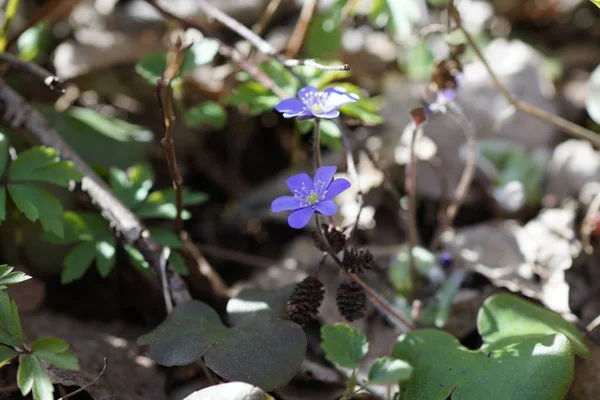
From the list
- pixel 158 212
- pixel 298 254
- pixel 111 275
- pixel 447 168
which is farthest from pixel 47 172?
pixel 447 168

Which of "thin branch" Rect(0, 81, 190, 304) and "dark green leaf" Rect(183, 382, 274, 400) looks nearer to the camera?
"dark green leaf" Rect(183, 382, 274, 400)

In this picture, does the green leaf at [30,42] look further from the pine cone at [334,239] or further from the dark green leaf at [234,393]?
the dark green leaf at [234,393]

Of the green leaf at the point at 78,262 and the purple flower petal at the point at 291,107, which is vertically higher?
the purple flower petal at the point at 291,107

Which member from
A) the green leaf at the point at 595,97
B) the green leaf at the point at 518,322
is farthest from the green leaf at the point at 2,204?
the green leaf at the point at 595,97

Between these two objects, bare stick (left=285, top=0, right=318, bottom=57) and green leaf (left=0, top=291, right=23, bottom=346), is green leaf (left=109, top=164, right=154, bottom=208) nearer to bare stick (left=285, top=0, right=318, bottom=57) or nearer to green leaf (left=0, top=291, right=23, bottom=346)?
green leaf (left=0, top=291, right=23, bottom=346)

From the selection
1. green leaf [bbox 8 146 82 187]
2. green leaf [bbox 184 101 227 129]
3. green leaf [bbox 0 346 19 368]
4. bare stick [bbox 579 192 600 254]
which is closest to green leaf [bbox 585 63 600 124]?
bare stick [bbox 579 192 600 254]

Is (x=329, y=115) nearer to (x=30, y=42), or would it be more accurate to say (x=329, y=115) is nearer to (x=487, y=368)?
(x=487, y=368)

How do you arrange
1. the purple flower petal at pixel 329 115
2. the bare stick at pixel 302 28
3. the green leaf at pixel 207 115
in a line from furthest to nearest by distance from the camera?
the bare stick at pixel 302 28
the green leaf at pixel 207 115
the purple flower petal at pixel 329 115

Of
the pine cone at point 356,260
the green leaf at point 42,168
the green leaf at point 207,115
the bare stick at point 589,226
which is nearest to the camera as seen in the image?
the pine cone at point 356,260
